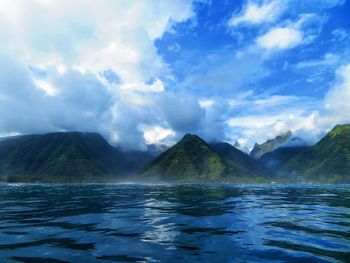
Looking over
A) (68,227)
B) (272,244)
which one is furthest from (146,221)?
(272,244)

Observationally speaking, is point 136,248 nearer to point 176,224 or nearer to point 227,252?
point 227,252

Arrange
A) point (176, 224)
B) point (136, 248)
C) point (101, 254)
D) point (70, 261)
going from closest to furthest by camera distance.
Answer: point (70, 261) → point (101, 254) → point (136, 248) → point (176, 224)

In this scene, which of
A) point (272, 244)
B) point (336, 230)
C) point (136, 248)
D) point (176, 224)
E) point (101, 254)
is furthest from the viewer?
point (176, 224)

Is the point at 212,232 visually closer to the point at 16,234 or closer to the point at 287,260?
the point at 287,260

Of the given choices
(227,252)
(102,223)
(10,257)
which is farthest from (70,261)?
(102,223)

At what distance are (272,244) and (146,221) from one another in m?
12.1

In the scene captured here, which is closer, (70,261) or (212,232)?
(70,261)

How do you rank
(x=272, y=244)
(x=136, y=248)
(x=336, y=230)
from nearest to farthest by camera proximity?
(x=136, y=248) → (x=272, y=244) → (x=336, y=230)

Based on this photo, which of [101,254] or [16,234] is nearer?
[101,254]

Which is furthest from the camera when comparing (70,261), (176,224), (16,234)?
(176,224)

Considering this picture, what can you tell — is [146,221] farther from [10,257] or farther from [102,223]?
[10,257]

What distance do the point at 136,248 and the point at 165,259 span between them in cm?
258

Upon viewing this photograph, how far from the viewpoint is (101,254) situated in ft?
49.8

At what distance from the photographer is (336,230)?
22.3m
